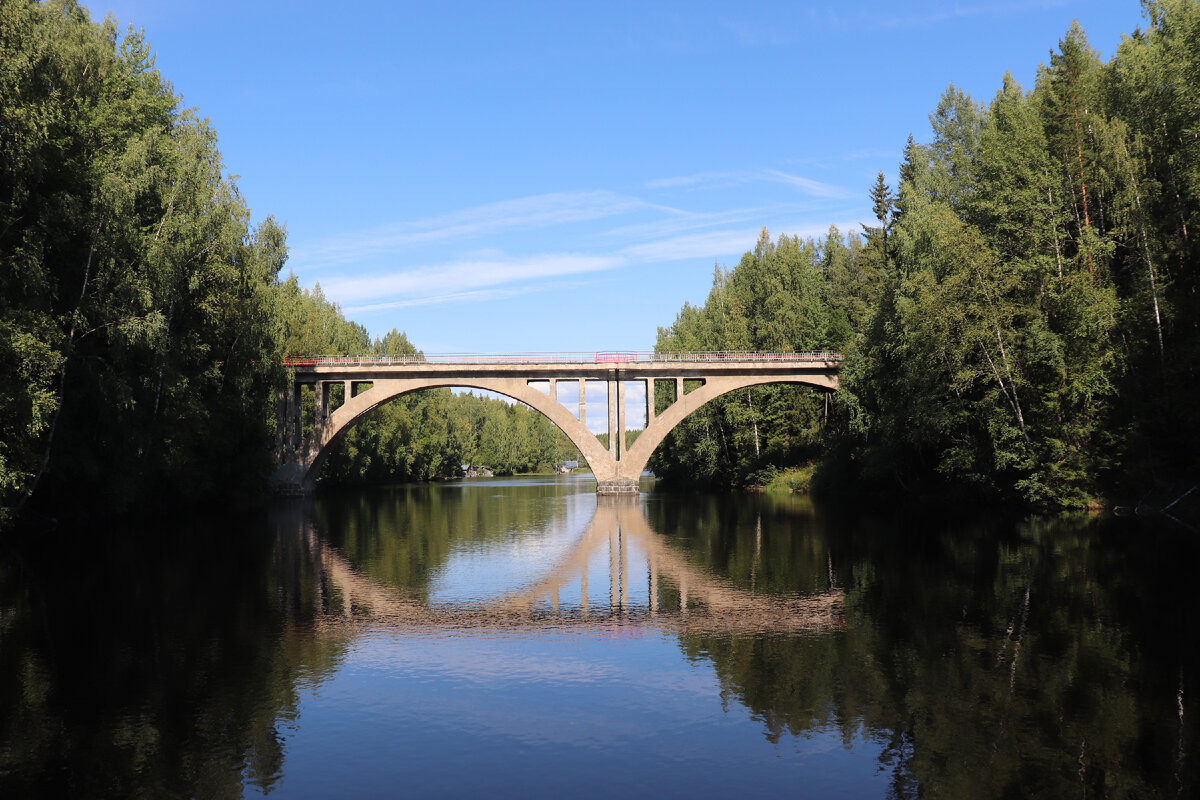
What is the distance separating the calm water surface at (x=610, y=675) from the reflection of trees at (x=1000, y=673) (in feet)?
0.20

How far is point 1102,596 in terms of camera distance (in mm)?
21094

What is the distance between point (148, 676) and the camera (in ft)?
48.4

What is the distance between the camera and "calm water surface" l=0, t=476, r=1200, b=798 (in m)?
10.5

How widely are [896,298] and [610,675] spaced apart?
4027 centimetres

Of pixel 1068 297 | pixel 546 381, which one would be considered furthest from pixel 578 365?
pixel 1068 297

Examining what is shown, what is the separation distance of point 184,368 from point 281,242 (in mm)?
28541

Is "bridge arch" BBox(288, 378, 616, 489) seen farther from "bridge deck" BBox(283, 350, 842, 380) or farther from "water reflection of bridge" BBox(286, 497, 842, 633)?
"water reflection of bridge" BBox(286, 497, 842, 633)

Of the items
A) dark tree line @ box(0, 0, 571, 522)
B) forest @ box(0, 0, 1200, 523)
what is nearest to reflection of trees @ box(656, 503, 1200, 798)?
forest @ box(0, 0, 1200, 523)

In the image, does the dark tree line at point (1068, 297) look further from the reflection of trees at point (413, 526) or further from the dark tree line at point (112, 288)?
the dark tree line at point (112, 288)

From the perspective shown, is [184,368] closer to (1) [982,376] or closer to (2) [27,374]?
(2) [27,374]

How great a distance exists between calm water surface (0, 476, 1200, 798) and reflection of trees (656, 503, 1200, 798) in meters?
0.06

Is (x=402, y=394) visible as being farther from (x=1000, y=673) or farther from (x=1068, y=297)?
(x=1000, y=673)

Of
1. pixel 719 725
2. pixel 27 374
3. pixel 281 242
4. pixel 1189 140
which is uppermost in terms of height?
pixel 281 242

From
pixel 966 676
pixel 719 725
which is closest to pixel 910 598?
pixel 966 676
